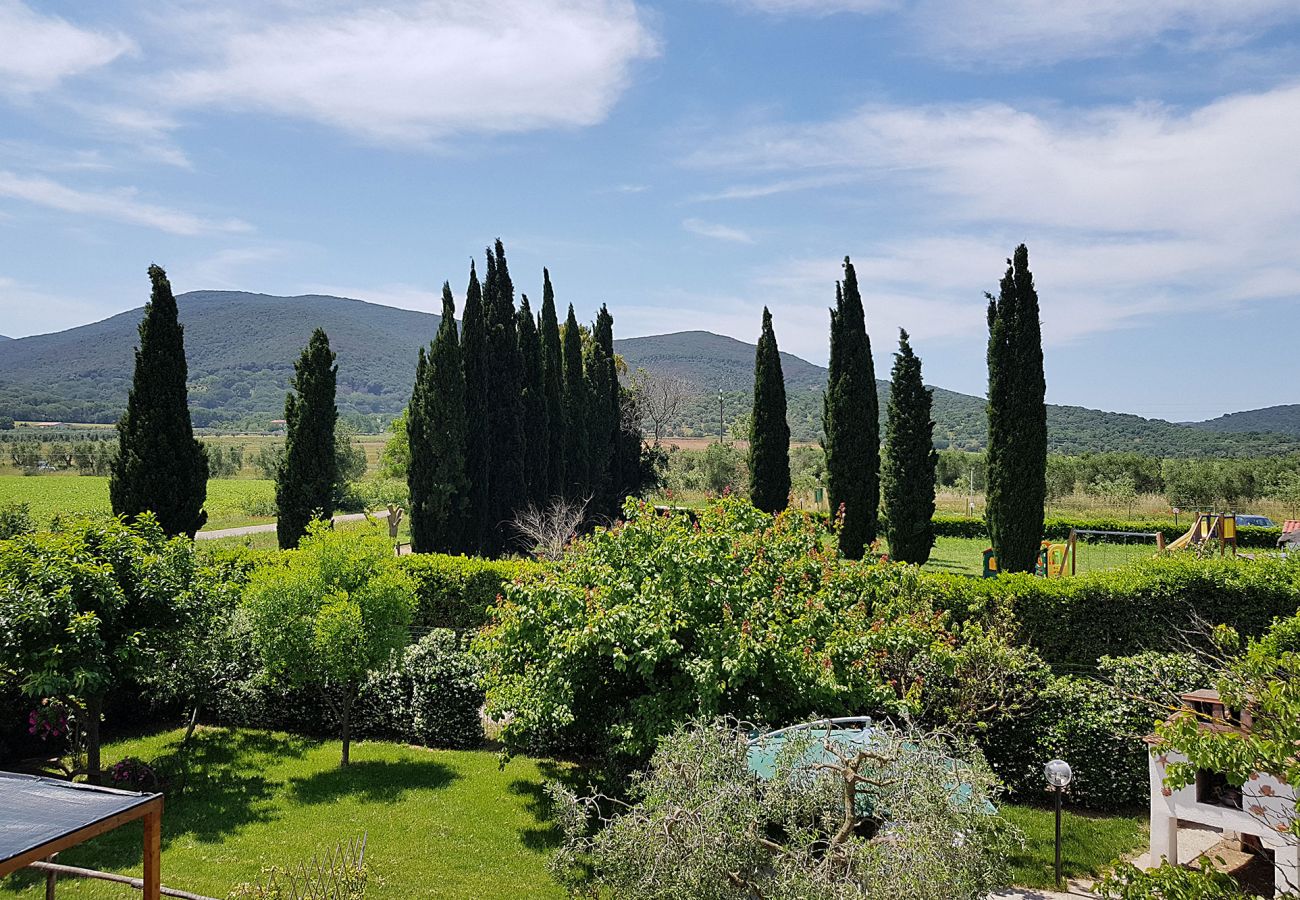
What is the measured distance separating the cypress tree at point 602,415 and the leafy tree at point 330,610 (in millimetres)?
20362

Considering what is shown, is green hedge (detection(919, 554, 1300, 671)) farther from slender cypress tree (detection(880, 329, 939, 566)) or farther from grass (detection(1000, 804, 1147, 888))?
slender cypress tree (detection(880, 329, 939, 566))

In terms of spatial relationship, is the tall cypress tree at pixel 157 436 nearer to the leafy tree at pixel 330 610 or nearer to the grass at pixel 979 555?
the leafy tree at pixel 330 610

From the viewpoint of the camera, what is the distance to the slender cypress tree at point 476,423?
25.5 m

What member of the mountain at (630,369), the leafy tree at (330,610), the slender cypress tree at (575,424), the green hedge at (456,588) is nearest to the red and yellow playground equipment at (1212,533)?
the green hedge at (456,588)

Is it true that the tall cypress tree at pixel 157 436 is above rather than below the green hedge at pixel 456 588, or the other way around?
above

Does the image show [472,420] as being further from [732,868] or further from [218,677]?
[732,868]

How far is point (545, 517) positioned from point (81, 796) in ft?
73.1

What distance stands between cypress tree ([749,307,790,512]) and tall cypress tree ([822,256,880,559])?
9.87 feet

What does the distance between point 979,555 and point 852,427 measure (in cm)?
825

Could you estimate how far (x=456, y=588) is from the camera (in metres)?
16.0

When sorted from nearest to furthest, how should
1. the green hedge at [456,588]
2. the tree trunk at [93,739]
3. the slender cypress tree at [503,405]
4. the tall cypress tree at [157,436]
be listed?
the tree trunk at [93,739]
the green hedge at [456,588]
the tall cypress tree at [157,436]
the slender cypress tree at [503,405]

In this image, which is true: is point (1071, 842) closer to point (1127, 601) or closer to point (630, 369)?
point (1127, 601)

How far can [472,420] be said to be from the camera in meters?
25.9

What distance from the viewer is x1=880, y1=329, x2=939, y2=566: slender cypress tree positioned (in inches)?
922
